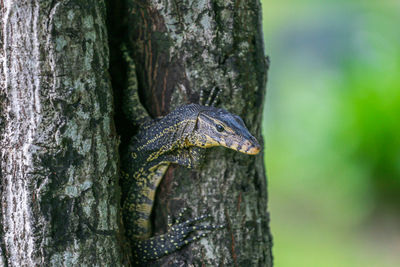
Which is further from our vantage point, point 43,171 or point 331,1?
point 331,1

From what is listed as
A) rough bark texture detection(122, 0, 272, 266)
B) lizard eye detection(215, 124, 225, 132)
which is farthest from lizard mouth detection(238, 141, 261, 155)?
rough bark texture detection(122, 0, 272, 266)

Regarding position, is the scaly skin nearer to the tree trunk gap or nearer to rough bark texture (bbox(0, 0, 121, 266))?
the tree trunk gap

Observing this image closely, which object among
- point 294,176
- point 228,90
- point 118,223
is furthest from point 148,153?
point 294,176

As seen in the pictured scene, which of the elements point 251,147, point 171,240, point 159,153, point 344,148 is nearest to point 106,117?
point 159,153

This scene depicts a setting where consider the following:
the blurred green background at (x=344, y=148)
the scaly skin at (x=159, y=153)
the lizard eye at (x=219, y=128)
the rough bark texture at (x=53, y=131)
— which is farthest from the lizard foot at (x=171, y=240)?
the blurred green background at (x=344, y=148)

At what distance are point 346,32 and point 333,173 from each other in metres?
3.23

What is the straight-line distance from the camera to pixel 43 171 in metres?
2.96

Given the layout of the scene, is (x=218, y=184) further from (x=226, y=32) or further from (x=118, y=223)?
(x=226, y=32)

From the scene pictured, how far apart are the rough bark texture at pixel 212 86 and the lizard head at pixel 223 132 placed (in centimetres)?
23

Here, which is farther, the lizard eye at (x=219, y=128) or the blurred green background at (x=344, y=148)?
the blurred green background at (x=344, y=148)

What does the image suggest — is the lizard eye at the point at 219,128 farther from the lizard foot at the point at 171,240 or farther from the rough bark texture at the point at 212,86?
the lizard foot at the point at 171,240

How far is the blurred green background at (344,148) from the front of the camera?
9258 mm

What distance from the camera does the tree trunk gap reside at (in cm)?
292

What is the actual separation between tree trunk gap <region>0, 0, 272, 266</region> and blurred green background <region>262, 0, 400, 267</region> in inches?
223
